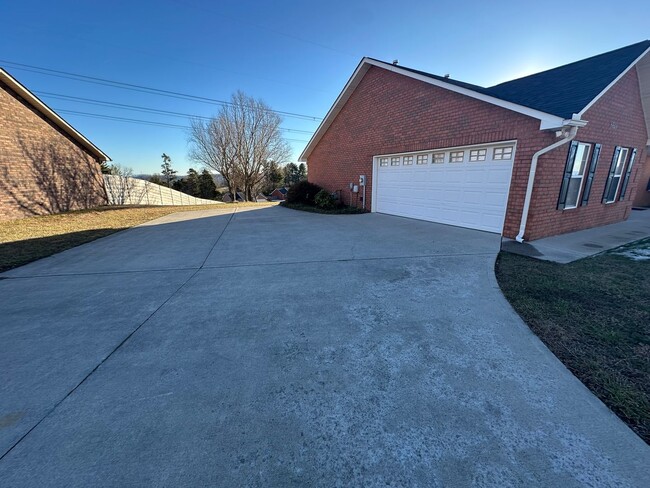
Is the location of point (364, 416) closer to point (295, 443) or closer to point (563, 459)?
point (295, 443)

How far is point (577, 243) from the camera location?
606 centimetres

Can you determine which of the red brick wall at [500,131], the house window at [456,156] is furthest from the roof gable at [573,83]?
the house window at [456,156]

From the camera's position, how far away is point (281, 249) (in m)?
5.70

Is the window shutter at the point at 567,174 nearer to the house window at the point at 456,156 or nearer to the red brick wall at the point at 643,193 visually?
the house window at the point at 456,156

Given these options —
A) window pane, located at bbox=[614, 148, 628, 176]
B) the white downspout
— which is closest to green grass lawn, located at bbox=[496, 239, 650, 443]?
the white downspout

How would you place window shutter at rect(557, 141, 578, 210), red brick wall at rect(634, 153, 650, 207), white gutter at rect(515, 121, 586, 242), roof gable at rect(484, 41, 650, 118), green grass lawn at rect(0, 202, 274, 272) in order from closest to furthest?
white gutter at rect(515, 121, 586, 242) < roof gable at rect(484, 41, 650, 118) < green grass lawn at rect(0, 202, 274, 272) < window shutter at rect(557, 141, 578, 210) < red brick wall at rect(634, 153, 650, 207)

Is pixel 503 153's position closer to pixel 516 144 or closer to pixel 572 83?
pixel 516 144

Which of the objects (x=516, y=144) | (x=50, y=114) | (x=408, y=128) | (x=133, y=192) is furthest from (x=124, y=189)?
(x=516, y=144)

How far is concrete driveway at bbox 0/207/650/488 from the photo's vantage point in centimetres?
140

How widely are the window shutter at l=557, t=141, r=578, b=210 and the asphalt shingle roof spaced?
1065 millimetres

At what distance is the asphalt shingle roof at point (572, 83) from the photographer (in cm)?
544

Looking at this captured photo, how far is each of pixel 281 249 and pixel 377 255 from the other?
6.67 ft

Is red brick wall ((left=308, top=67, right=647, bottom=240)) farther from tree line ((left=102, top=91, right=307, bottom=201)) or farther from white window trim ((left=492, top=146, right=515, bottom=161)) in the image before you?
tree line ((left=102, top=91, right=307, bottom=201))

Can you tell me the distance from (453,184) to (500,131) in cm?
167
